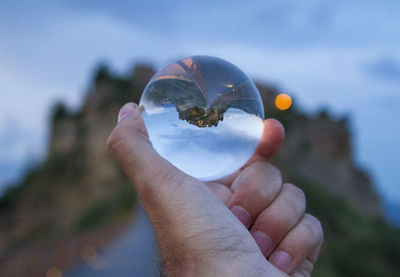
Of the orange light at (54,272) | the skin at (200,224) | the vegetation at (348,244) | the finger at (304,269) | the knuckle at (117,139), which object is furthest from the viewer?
the vegetation at (348,244)

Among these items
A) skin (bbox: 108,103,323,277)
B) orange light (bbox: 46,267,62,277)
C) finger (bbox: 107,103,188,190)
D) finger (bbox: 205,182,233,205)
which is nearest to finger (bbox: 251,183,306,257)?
skin (bbox: 108,103,323,277)

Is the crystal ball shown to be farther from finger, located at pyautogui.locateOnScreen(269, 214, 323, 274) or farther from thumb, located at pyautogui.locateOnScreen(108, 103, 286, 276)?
finger, located at pyautogui.locateOnScreen(269, 214, 323, 274)

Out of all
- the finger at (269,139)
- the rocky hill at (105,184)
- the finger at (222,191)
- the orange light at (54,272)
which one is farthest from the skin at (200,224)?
the rocky hill at (105,184)

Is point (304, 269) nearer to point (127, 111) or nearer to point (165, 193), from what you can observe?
point (165, 193)

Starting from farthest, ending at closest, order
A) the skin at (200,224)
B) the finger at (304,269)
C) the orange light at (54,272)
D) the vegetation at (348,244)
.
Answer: the vegetation at (348,244)
the orange light at (54,272)
the finger at (304,269)
the skin at (200,224)

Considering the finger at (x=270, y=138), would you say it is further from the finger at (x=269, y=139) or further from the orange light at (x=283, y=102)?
the orange light at (x=283, y=102)

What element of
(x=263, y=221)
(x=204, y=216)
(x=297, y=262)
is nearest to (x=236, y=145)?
(x=204, y=216)

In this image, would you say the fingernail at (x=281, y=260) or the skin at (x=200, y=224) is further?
the fingernail at (x=281, y=260)

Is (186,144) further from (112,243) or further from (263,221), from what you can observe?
(112,243)
